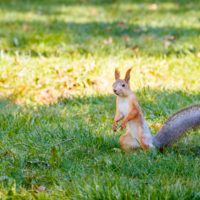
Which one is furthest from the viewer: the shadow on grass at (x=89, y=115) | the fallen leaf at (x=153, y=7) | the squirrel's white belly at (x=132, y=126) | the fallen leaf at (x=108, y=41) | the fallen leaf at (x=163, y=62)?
the fallen leaf at (x=153, y=7)

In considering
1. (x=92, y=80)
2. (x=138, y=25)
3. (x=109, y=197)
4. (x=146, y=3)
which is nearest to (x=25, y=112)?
(x=92, y=80)

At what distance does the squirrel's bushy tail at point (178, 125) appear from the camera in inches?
82.8

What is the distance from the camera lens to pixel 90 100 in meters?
3.45

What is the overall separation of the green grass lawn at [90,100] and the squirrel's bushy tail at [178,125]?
92 mm

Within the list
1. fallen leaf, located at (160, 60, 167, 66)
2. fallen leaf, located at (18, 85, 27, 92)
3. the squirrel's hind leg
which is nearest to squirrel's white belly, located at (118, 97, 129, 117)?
the squirrel's hind leg

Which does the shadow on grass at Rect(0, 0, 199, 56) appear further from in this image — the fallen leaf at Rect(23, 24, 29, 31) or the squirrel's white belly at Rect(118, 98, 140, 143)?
the squirrel's white belly at Rect(118, 98, 140, 143)

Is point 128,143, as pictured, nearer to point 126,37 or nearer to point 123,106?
point 123,106

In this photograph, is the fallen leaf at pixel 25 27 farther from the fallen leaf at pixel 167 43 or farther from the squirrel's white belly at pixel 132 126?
the squirrel's white belly at pixel 132 126

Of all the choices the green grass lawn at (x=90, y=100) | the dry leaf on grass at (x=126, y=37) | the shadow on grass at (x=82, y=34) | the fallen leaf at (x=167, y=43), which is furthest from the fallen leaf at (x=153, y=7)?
the fallen leaf at (x=167, y=43)

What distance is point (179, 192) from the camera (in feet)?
5.51

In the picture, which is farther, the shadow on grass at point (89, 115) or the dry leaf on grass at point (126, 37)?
the dry leaf on grass at point (126, 37)

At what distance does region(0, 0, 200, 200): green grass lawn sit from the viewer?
190cm

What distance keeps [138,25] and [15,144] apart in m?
4.74

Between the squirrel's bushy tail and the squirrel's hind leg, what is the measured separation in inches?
5.4
